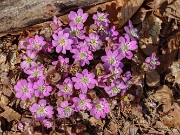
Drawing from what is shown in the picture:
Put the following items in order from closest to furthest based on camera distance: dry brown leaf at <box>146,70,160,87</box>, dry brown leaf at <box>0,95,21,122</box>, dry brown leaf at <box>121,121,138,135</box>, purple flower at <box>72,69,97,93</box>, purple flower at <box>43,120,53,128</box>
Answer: purple flower at <box>72,69,97,93</box>
purple flower at <box>43,120,53,128</box>
dry brown leaf at <box>0,95,21,122</box>
dry brown leaf at <box>121,121,138,135</box>
dry brown leaf at <box>146,70,160,87</box>

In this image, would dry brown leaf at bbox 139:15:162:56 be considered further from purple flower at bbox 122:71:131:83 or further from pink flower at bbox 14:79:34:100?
pink flower at bbox 14:79:34:100

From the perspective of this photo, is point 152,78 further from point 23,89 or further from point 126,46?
point 23,89

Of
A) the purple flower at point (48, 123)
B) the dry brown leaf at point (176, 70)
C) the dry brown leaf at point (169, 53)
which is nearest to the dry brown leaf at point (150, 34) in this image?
the dry brown leaf at point (169, 53)

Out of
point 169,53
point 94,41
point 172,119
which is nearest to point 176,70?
point 169,53

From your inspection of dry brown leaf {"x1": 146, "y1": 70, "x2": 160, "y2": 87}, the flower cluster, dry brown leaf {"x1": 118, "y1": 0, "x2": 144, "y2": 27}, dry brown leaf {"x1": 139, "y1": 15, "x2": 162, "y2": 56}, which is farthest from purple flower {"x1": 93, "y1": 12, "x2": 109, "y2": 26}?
dry brown leaf {"x1": 146, "y1": 70, "x2": 160, "y2": 87}

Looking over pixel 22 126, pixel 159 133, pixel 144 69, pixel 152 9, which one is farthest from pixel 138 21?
pixel 22 126

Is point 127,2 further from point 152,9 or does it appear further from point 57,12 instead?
point 57,12

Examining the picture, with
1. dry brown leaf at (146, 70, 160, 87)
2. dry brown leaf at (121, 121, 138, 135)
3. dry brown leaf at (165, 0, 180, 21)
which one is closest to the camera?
dry brown leaf at (121, 121, 138, 135)
